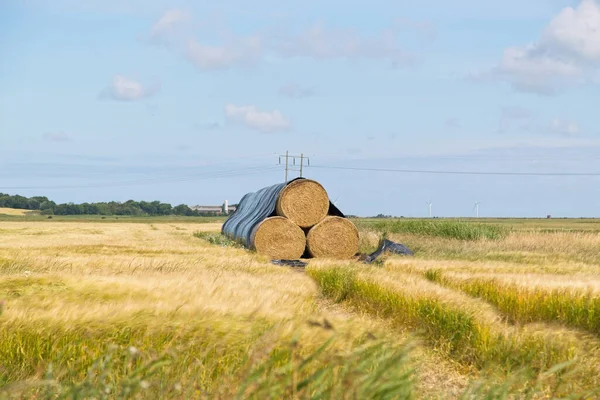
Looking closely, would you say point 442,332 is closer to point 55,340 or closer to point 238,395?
point 55,340

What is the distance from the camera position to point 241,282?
990cm

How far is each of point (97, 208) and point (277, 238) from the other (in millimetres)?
97785

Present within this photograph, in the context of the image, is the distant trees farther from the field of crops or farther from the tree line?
the field of crops

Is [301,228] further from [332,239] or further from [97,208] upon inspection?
[97,208]

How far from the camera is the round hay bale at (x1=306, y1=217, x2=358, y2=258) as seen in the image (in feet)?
71.0

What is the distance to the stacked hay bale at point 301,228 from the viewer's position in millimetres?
21297

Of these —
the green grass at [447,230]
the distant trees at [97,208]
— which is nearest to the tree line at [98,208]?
the distant trees at [97,208]

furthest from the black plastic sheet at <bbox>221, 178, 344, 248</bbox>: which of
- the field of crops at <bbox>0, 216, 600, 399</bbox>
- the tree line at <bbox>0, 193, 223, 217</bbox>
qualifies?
the tree line at <bbox>0, 193, 223, 217</bbox>

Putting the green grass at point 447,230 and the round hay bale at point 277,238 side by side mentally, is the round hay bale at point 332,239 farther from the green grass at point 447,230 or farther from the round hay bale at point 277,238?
the green grass at point 447,230

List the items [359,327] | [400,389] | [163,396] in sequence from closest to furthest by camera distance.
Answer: [400,389]
[163,396]
[359,327]

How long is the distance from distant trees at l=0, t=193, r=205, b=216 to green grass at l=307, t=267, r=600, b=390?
104639mm

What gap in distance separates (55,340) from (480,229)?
28.1m

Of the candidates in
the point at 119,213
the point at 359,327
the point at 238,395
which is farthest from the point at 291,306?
the point at 119,213

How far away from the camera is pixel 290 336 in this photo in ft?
18.6
